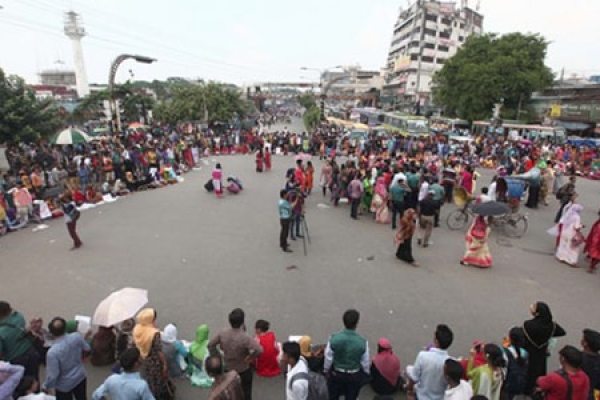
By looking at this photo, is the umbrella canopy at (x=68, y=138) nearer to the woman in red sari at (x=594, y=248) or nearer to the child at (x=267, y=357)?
the child at (x=267, y=357)

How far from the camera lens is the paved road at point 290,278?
600cm

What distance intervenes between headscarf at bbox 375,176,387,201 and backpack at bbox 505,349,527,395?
23.1 feet

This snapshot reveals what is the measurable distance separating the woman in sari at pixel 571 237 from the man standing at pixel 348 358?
7157 millimetres

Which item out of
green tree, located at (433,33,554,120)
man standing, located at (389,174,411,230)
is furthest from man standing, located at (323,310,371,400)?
green tree, located at (433,33,554,120)

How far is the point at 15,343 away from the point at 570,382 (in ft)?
17.9

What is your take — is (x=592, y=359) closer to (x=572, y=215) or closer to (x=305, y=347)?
(x=305, y=347)

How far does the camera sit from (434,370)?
12.1 feet

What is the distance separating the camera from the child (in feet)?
15.1

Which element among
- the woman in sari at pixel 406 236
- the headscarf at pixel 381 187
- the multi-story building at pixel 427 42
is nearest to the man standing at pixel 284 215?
the woman in sari at pixel 406 236

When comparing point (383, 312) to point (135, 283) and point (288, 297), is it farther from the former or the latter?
point (135, 283)

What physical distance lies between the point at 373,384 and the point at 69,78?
143355mm

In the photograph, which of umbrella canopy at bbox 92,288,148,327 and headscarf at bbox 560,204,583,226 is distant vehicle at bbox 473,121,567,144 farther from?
umbrella canopy at bbox 92,288,148,327

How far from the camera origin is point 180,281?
729cm

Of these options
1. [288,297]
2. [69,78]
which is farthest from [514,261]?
[69,78]
